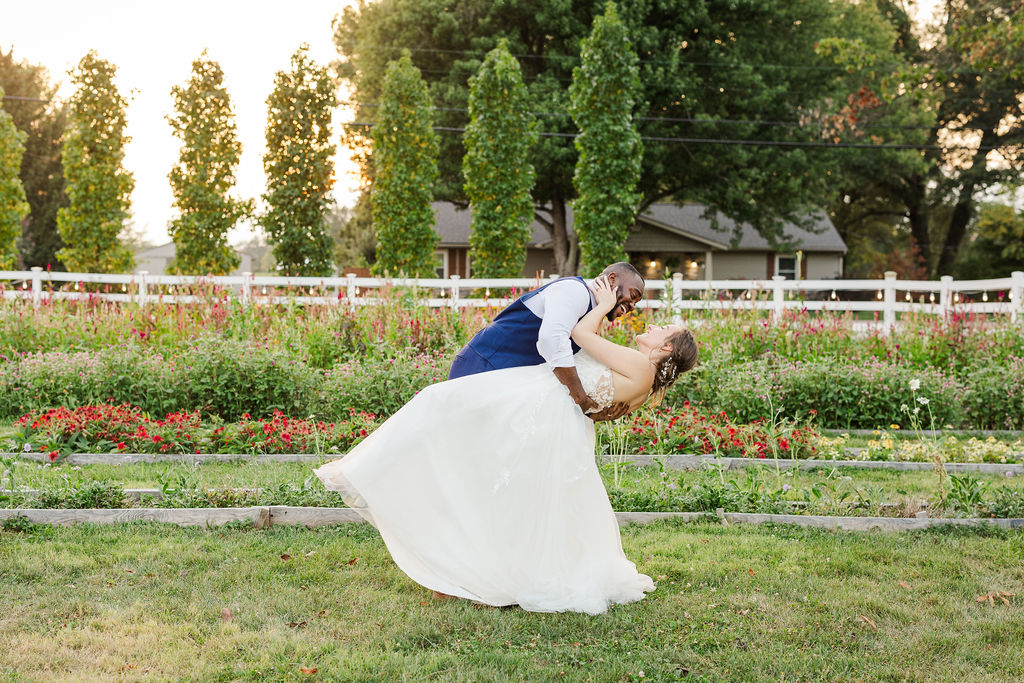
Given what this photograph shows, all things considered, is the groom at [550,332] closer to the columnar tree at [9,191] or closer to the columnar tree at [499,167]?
the columnar tree at [499,167]

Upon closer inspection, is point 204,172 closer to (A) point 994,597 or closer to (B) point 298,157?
(B) point 298,157

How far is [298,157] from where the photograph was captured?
21.8 metres

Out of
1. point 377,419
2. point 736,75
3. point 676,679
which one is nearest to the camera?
point 676,679

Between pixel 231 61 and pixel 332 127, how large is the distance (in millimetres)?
3040

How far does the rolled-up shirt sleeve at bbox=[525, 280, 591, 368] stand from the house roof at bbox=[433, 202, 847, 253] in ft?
99.4

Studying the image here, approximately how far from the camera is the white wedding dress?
4.28 m

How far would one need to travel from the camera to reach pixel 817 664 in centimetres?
364

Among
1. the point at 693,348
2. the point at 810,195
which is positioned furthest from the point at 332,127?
the point at 693,348

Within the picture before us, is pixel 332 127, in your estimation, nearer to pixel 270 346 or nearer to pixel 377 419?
pixel 270 346

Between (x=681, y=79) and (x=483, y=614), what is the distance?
2569cm

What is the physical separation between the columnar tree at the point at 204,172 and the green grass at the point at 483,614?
1760 centimetres

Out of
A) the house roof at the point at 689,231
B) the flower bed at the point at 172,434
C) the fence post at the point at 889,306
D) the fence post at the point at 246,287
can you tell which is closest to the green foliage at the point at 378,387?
the flower bed at the point at 172,434

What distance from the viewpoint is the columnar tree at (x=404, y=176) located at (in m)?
21.7

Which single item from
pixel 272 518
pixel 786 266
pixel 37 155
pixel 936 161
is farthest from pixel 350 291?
pixel 936 161
